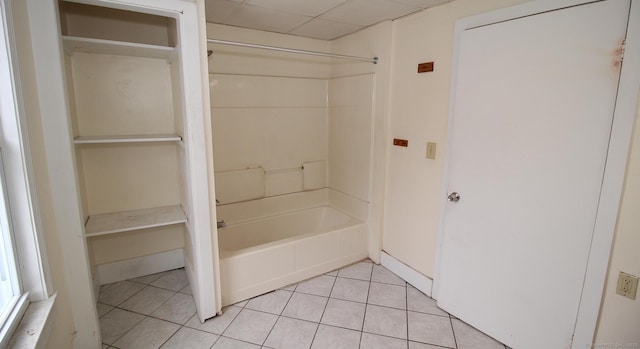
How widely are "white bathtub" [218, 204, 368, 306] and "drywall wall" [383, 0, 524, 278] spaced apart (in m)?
0.43

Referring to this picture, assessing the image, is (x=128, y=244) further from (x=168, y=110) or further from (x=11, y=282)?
(x=11, y=282)

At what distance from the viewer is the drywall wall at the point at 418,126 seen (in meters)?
2.12

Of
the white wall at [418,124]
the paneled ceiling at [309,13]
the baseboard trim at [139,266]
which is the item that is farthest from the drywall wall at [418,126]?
the baseboard trim at [139,266]

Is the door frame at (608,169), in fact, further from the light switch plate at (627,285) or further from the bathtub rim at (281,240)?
the bathtub rim at (281,240)

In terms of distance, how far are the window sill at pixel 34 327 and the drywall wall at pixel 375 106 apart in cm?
225

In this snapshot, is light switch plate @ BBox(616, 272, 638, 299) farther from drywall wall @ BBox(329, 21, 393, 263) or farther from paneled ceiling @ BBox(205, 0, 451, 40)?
paneled ceiling @ BBox(205, 0, 451, 40)

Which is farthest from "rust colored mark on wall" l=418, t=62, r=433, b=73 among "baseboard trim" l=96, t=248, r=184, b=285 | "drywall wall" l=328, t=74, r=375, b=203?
"baseboard trim" l=96, t=248, r=184, b=285

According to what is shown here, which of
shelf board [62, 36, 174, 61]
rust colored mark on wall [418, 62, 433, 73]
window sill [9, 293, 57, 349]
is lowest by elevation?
window sill [9, 293, 57, 349]

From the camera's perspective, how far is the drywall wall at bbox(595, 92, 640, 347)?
4.42ft

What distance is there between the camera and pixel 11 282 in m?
1.25

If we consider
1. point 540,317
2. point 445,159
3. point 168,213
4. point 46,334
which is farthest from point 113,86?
point 540,317

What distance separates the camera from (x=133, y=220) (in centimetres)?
218

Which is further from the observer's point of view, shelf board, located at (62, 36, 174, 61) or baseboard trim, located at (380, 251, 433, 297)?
baseboard trim, located at (380, 251, 433, 297)

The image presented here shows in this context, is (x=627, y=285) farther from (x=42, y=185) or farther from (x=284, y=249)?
(x=42, y=185)
